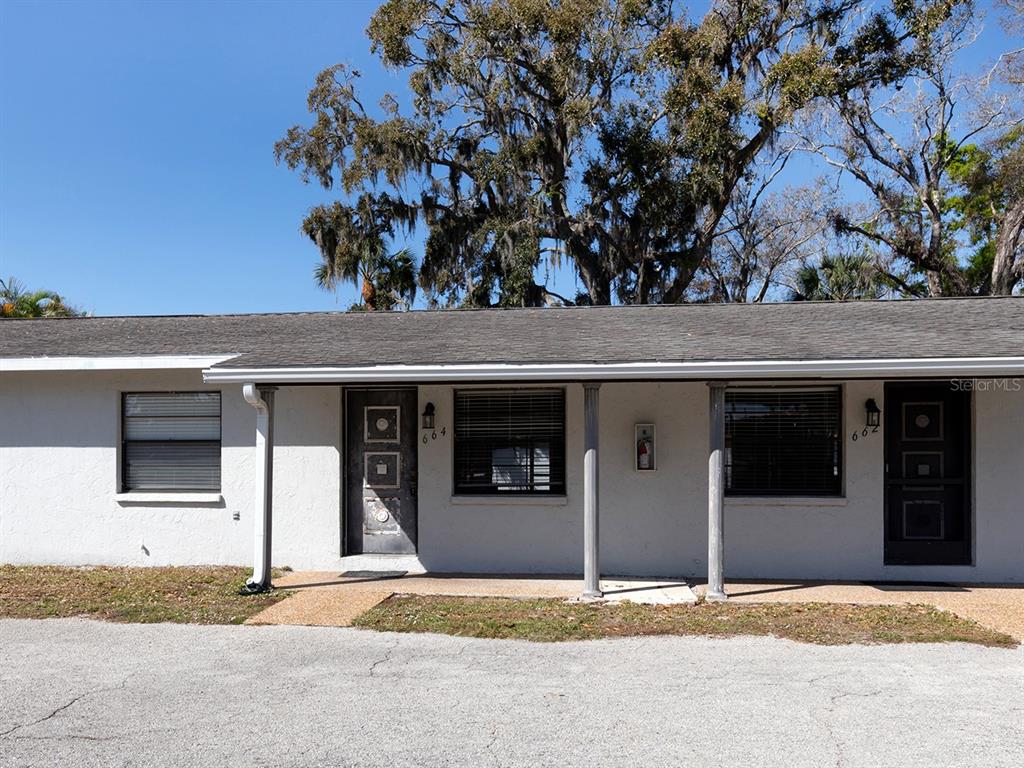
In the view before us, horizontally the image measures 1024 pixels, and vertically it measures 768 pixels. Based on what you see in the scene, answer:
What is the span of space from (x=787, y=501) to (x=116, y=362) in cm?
774

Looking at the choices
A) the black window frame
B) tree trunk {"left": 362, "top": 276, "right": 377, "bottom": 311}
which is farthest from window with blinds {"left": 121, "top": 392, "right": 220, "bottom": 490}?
tree trunk {"left": 362, "top": 276, "right": 377, "bottom": 311}

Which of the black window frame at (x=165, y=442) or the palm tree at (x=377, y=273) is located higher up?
the palm tree at (x=377, y=273)

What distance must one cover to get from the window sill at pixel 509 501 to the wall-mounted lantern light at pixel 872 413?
3.44m

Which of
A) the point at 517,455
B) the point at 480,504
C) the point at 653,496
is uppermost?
the point at 517,455

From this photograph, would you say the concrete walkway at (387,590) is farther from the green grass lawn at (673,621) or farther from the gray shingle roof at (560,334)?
the gray shingle roof at (560,334)

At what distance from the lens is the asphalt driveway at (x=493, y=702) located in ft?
13.4

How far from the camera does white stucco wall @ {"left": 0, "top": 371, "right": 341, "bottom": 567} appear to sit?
9.13 meters

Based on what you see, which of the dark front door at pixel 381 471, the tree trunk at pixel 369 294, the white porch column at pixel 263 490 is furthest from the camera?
the tree trunk at pixel 369 294

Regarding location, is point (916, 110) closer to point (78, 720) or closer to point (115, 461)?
point (115, 461)

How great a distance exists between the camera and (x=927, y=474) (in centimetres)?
855

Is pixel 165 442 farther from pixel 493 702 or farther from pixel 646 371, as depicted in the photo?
pixel 493 702

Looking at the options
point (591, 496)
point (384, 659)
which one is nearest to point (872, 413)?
point (591, 496)

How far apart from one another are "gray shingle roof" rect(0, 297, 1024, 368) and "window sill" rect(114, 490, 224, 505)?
1748 millimetres

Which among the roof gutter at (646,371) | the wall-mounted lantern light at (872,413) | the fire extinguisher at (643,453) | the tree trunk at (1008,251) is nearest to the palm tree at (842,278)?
the tree trunk at (1008,251)
